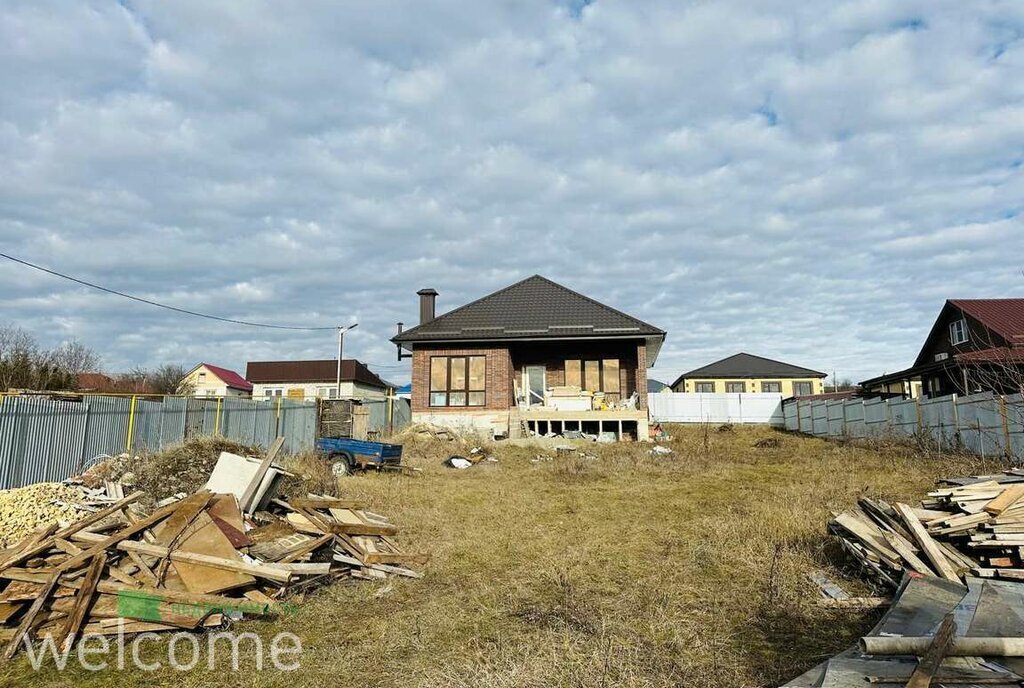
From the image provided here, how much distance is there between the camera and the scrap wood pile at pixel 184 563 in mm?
5148

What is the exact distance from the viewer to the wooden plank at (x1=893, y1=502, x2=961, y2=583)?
18.7ft

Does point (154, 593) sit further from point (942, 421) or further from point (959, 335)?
point (959, 335)

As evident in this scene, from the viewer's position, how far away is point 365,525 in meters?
7.55

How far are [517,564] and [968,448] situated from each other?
14.3 metres

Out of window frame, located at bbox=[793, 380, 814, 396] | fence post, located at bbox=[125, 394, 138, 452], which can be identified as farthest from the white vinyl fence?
fence post, located at bbox=[125, 394, 138, 452]

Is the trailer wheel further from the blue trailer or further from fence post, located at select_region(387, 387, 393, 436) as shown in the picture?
fence post, located at select_region(387, 387, 393, 436)

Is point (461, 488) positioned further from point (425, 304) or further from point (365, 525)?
point (425, 304)

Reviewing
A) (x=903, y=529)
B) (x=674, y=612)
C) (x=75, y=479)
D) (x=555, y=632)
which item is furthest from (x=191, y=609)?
(x=903, y=529)

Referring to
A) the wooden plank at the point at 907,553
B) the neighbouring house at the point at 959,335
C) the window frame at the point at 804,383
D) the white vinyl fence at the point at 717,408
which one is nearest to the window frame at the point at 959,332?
the neighbouring house at the point at 959,335

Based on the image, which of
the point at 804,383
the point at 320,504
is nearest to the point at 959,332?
the point at 804,383

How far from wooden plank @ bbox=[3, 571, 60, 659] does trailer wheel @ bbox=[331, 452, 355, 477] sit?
9.54 m

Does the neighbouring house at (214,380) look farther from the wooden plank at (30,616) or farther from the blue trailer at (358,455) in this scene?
the wooden plank at (30,616)

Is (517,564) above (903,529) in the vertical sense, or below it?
below

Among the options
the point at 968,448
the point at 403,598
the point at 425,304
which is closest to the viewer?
the point at 403,598
